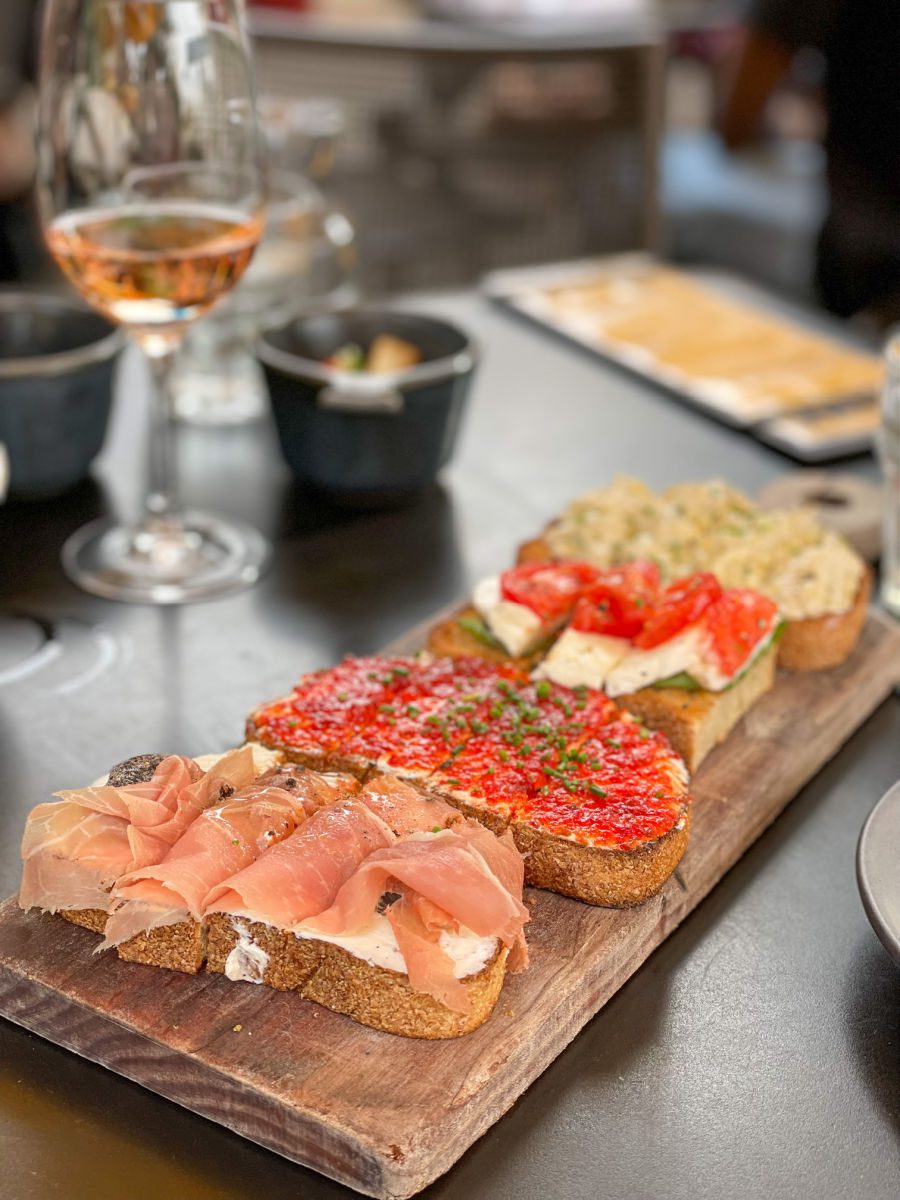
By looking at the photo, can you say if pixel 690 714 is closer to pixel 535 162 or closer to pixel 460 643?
pixel 460 643

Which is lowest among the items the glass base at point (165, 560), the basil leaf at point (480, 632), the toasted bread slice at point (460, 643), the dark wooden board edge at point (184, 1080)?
the glass base at point (165, 560)

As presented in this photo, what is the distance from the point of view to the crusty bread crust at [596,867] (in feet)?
4.10

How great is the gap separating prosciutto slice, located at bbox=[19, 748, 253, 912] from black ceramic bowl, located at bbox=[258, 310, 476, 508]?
2.98ft

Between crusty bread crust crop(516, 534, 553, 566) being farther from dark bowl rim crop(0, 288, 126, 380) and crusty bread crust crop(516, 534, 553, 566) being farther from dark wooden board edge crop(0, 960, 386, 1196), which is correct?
dark wooden board edge crop(0, 960, 386, 1196)

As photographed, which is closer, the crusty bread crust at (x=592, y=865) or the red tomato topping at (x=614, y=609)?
the crusty bread crust at (x=592, y=865)

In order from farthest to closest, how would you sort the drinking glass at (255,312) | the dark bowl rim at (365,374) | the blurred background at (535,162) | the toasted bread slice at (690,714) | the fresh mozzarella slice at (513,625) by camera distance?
1. the blurred background at (535,162)
2. the drinking glass at (255,312)
3. the dark bowl rim at (365,374)
4. the fresh mozzarella slice at (513,625)
5. the toasted bread slice at (690,714)

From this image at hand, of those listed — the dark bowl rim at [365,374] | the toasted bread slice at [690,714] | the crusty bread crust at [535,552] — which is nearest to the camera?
the toasted bread slice at [690,714]

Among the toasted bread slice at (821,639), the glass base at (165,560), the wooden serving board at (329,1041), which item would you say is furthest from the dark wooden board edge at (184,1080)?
the toasted bread slice at (821,639)

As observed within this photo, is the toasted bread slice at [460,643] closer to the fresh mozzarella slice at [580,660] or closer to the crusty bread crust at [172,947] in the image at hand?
the fresh mozzarella slice at [580,660]

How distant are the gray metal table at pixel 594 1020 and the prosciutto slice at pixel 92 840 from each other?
119mm

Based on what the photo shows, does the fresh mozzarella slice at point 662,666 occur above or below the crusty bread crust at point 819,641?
above

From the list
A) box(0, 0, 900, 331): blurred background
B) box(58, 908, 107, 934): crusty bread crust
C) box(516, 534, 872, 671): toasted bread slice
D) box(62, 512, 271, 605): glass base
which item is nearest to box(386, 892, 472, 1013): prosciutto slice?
box(58, 908, 107, 934): crusty bread crust

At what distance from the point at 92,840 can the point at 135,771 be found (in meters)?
0.10

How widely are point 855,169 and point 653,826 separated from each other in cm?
414
